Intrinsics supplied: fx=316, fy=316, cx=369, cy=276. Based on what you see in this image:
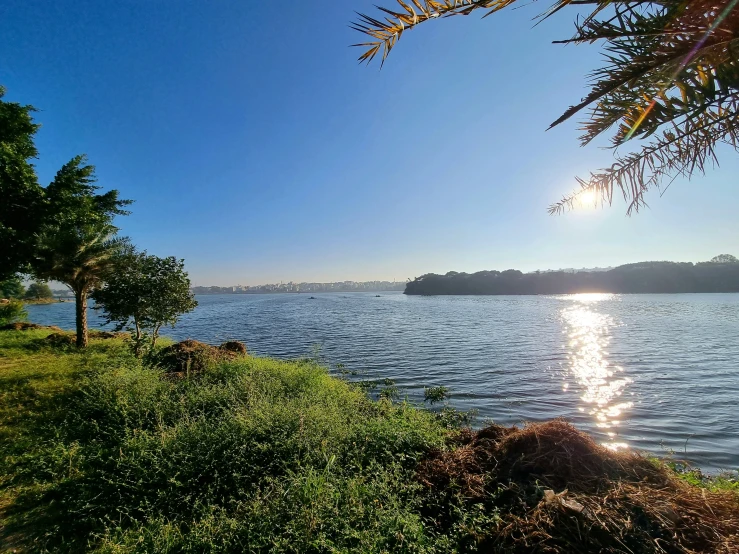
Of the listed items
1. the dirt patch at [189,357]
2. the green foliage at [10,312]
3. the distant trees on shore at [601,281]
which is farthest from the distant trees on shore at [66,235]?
the distant trees on shore at [601,281]

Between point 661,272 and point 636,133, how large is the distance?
14198cm

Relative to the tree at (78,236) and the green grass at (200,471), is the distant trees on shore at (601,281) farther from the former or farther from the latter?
the tree at (78,236)

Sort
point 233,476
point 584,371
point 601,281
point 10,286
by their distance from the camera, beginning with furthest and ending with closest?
point 601,281
point 10,286
point 584,371
point 233,476

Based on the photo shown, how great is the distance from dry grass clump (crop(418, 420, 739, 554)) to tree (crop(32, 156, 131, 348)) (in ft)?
57.9

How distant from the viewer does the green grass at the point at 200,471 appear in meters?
4.10

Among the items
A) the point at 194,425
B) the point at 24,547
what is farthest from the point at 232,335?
the point at 24,547

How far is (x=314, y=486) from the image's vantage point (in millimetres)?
4742

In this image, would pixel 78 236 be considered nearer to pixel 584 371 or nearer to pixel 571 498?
pixel 571 498

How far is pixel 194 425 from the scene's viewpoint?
6859mm

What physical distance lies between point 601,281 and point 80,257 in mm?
155684

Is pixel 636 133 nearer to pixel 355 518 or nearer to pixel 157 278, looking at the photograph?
pixel 355 518

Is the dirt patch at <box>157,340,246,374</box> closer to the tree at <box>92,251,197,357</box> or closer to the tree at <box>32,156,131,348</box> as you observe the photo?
the tree at <box>92,251,197,357</box>

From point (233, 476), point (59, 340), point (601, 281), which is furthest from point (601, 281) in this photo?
point (59, 340)

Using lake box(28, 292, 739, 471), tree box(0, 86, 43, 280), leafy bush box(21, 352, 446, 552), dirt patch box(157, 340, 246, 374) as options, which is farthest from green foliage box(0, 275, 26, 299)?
lake box(28, 292, 739, 471)
